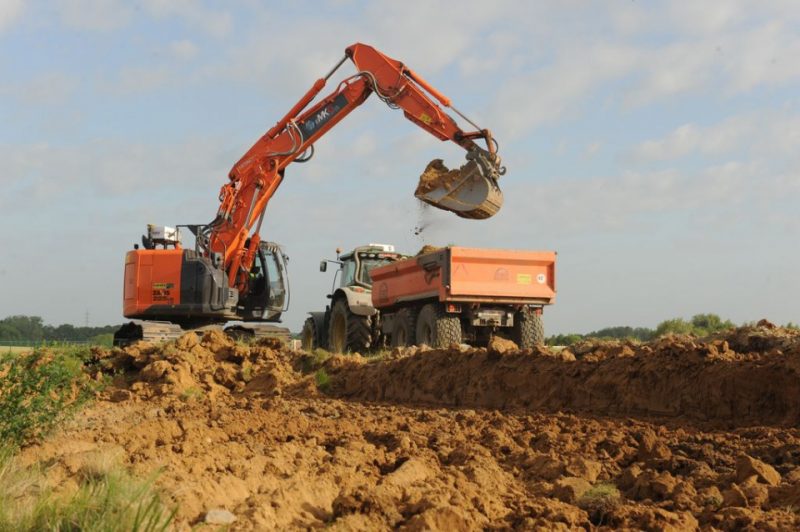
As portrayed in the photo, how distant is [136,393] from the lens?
12.6 metres

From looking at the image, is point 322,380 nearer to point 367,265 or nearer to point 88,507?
point 367,265

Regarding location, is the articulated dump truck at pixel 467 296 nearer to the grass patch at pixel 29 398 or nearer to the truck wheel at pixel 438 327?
the truck wheel at pixel 438 327

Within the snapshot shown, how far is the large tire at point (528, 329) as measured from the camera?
16703 millimetres

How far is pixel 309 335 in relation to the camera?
2147 centimetres

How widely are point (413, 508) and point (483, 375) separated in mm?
6681

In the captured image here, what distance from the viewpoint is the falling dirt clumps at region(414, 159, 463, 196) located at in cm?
1559

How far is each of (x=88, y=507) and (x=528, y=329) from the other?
12.6 metres

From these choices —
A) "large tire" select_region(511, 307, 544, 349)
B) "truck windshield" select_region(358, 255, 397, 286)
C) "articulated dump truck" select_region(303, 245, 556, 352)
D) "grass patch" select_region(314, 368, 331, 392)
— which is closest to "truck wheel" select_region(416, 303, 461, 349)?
"articulated dump truck" select_region(303, 245, 556, 352)

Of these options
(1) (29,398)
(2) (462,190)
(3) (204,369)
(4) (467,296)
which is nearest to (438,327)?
(4) (467,296)

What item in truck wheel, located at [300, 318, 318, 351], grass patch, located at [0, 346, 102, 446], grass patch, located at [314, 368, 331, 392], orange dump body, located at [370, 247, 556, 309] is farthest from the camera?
truck wheel, located at [300, 318, 318, 351]

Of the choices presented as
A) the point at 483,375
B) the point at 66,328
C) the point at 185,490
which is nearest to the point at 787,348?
the point at 483,375

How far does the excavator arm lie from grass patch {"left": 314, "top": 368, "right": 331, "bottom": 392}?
12.3 ft

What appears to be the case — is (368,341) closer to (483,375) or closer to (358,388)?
(358,388)

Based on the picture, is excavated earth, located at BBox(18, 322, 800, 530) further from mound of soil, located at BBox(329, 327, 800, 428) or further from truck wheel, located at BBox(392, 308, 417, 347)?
truck wheel, located at BBox(392, 308, 417, 347)
